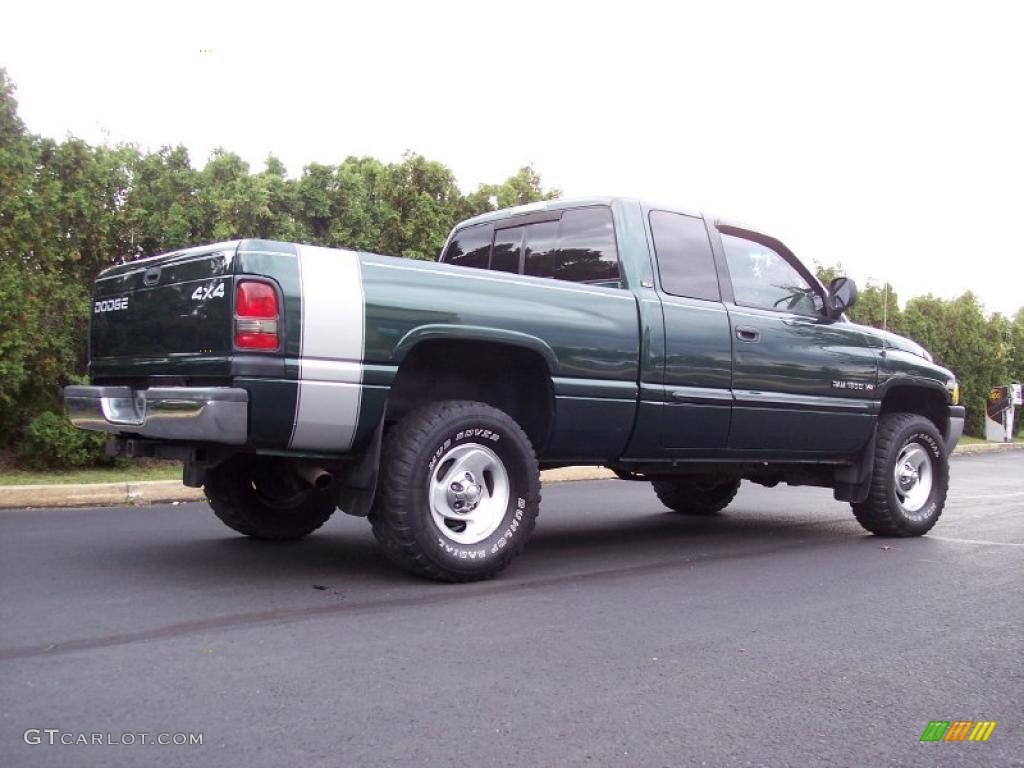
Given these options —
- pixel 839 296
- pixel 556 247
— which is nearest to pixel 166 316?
pixel 556 247

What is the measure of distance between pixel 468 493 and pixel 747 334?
2.19m

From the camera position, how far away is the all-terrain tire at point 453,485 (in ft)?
14.5

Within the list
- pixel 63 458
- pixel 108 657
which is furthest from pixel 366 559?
pixel 63 458

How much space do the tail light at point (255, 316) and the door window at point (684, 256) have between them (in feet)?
8.10

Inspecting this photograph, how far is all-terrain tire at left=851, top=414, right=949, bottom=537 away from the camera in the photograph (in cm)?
665

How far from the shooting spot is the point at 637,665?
350 centimetres

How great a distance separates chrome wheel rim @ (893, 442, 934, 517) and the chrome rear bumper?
4872 mm

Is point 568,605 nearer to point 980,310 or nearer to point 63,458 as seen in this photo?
point 63,458

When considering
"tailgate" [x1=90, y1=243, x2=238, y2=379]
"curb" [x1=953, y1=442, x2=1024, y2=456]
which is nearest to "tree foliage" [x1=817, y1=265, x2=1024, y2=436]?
"curb" [x1=953, y1=442, x2=1024, y2=456]

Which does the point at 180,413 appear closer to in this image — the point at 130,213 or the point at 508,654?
the point at 508,654

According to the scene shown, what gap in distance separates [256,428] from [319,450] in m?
0.35

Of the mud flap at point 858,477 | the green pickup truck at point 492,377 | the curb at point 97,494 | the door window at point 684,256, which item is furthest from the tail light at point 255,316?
the mud flap at point 858,477

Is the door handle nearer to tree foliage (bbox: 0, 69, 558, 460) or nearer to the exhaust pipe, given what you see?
the exhaust pipe

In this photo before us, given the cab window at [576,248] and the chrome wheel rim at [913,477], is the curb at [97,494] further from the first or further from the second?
the chrome wheel rim at [913,477]
